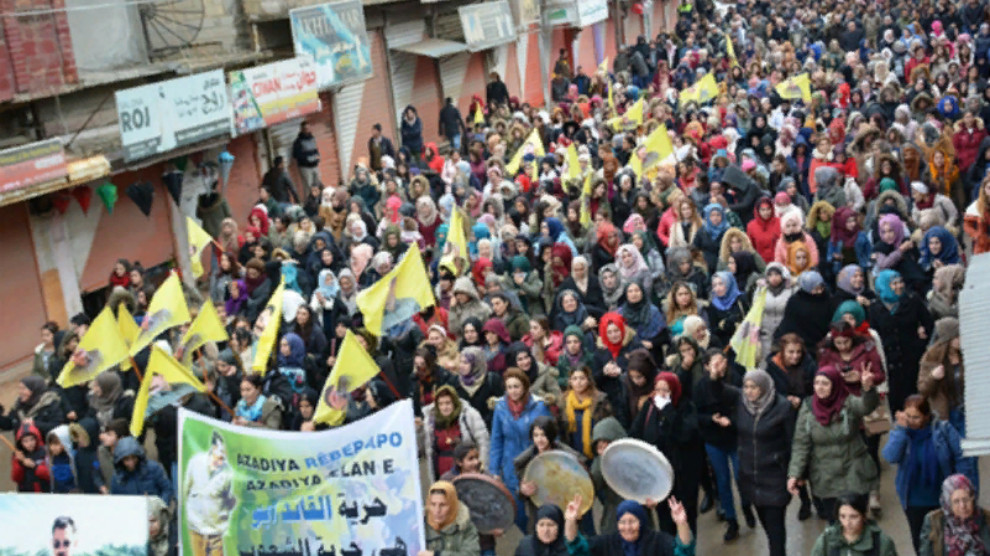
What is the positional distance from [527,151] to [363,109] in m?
7.24

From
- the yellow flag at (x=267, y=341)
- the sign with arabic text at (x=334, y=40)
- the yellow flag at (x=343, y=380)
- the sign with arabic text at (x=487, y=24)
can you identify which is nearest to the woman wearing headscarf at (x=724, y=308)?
the yellow flag at (x=343, y=380)

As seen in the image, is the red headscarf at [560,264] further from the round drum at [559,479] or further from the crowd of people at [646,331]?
the round drum at [559,479]

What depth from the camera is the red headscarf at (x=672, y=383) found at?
8820mm

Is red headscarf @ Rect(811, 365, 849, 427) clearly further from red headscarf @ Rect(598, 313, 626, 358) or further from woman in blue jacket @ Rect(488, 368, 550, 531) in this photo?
red headscarf @ Rect(598, 313, 626, 358)

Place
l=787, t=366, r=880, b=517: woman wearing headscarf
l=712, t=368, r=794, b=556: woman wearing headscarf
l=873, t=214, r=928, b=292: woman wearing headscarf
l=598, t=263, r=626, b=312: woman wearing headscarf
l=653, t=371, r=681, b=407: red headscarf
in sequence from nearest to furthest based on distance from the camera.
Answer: l=787, t=366, r=880, b=517: woman wearing headscarf → l=712, t=368, r=794, b=556: woman wearing headscarf → l=653, t=371, r=681, b=407: red headscarf → l=873, t=214, r=928, b=292: woman wearing headscarf → l=598, t=263, r=626, b=312: woman wearing headscarf

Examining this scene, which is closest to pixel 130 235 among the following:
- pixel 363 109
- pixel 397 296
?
pixel 363 109

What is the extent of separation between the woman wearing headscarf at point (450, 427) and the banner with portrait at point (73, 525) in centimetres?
209

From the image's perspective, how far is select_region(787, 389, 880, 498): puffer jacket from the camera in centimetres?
835

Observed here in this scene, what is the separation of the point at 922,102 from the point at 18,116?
429 inches

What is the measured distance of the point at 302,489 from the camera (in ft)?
25.7

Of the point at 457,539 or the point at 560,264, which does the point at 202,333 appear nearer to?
the point at 560,264

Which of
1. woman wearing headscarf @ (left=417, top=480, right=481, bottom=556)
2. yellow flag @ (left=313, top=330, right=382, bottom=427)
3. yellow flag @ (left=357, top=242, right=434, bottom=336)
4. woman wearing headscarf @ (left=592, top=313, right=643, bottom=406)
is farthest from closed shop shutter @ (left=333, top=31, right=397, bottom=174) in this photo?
woman wearing headscarf @ (left=417, top=480, right=481, bottom=556)

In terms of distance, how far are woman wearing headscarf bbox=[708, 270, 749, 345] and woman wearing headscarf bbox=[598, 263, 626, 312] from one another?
83 centimetres

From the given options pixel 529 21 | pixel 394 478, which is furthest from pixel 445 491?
pixel 529 21
